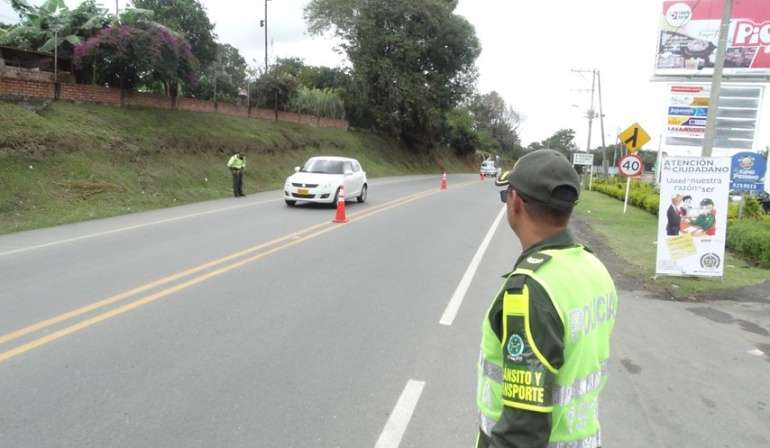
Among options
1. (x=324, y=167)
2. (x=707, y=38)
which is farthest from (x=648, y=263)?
(x=707, y=38)

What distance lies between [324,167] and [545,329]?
56.0 ft

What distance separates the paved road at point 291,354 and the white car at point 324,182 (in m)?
6.92

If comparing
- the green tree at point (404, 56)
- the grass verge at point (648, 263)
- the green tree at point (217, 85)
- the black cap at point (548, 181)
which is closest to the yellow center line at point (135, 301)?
the black cap at point (548, 181)

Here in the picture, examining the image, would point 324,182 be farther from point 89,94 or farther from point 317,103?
point 317,103

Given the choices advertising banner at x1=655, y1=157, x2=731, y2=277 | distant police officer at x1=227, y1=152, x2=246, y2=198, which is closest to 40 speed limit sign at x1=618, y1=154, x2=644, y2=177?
advertising banner at x1=655, y1=157, x2=731, y2=277

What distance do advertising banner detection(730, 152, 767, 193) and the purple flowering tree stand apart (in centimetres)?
1853

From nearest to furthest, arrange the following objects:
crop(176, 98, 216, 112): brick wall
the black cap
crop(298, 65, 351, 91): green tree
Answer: the black cap
crop(176, 98, 216, 112): brick wall
crop(298, 65, 351, 91): green tree

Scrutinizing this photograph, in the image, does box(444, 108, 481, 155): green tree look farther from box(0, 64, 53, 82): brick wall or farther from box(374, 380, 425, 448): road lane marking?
box(374, 380, 425, 448): road lane marking

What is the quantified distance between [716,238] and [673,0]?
29.5 m

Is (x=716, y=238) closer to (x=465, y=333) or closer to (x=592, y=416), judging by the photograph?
(x=465, y=333)

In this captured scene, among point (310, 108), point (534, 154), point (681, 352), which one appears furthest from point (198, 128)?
point (534, 154)

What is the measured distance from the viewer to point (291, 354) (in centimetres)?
500

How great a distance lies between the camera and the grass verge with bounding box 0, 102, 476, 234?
1473 cm

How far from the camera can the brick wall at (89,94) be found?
67.0 feet
